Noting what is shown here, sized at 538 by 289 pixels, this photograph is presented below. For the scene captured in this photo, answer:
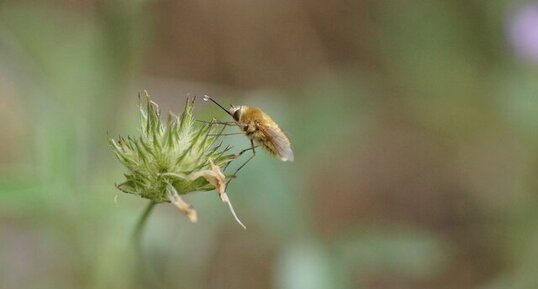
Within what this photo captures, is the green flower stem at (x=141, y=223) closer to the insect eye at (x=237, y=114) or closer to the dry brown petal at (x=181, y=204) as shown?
the dry brown petal at (x=181, y=204)

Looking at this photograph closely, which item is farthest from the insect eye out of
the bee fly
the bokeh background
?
the bokeh background

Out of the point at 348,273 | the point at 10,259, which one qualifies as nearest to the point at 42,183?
the point at 10,259

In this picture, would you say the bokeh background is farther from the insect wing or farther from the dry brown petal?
the dry brown petal

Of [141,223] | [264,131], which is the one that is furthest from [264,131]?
[141,223]

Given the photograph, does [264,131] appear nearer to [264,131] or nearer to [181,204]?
[264,131]

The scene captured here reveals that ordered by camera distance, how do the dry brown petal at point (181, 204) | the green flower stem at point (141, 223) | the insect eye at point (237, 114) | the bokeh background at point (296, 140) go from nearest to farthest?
1. the dry brown petal at point (181, 204)
2. the green flower stem at point (141, 223)
3. the insect eye at point (237, 114)
4. the bokeh background at point (296, 140)

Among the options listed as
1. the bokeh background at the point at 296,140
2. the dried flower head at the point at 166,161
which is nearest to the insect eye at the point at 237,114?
the dried flower head at the point at 166,161
